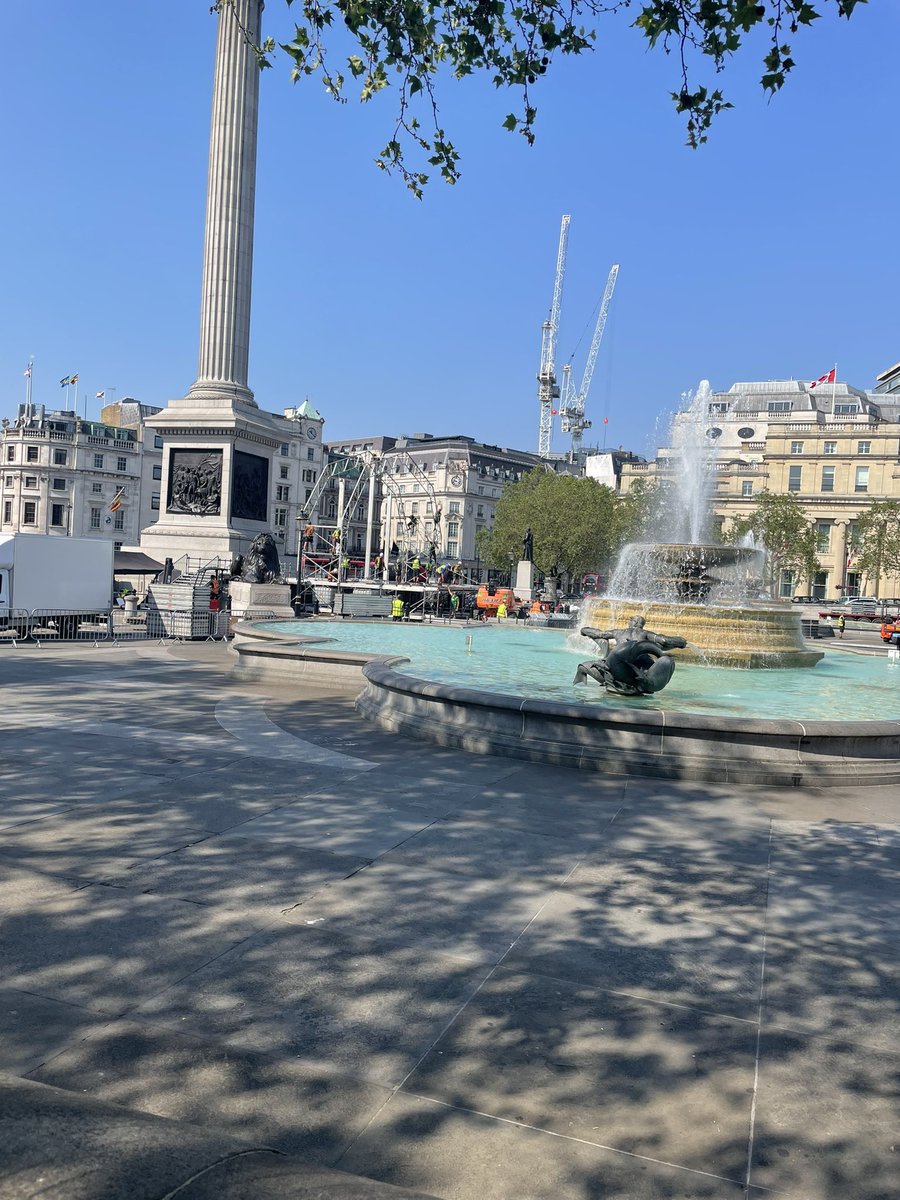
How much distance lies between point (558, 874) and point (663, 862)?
0.83 m

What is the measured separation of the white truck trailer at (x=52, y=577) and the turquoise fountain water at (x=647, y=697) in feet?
19.9

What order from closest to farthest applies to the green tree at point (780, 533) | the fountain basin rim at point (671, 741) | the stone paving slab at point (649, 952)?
the stone paving slab at point (649, 952), the fountain basin rim at point (671, 741), the green tree at point (780, 533)

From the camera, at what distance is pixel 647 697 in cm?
1162

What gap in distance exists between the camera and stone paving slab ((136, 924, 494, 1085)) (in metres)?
3.63

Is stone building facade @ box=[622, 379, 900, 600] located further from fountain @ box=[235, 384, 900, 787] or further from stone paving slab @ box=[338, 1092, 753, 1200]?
stone paving slab @ box=[338, 1092, 753, 1200]

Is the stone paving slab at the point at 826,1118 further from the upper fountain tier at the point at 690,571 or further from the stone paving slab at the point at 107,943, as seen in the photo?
the upper fountain tier at the point at 690,571

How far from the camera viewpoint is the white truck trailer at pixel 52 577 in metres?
21.9

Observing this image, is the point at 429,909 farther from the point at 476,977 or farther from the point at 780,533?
the point at 780,533

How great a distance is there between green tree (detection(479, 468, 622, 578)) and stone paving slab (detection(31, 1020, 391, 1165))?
2812 inches

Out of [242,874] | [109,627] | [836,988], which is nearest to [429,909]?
[242,874]

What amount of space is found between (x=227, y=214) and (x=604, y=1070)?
34.7 m

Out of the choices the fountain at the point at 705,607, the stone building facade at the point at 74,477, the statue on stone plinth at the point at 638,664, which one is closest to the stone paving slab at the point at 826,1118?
the statue on stone plinth at the point at 638,664

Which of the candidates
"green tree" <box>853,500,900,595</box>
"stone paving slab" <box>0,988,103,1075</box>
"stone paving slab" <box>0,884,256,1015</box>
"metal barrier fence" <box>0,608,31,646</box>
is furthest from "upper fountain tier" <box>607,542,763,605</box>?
"green tree" <box>853,500,900,595</box>

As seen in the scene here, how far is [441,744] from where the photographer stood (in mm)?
9906
